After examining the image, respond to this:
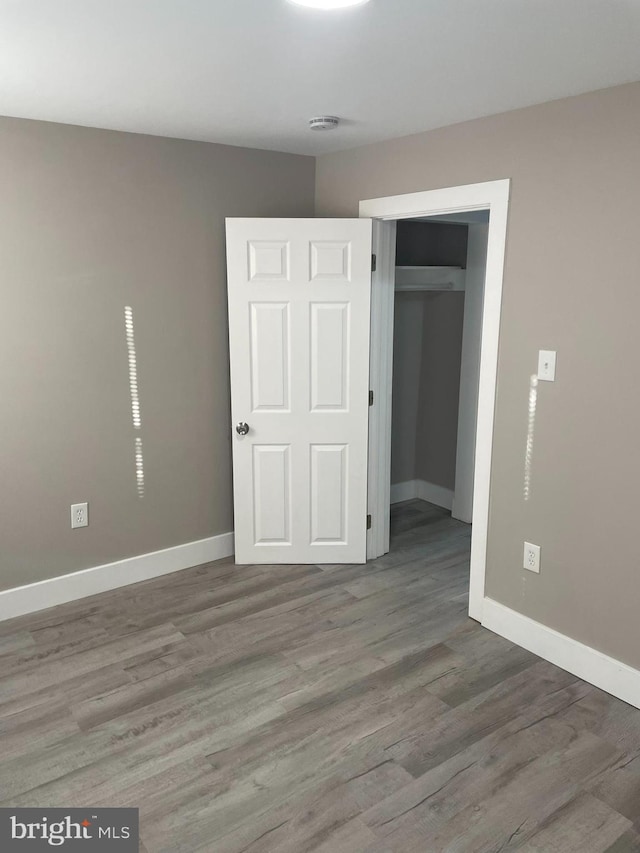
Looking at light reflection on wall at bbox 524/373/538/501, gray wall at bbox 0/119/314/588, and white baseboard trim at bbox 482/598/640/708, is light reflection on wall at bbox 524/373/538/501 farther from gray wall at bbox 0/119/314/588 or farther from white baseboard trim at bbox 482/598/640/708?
gray wall at bbox 0/119/314/588

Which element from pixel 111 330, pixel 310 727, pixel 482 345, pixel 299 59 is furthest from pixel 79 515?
pixel 299 59

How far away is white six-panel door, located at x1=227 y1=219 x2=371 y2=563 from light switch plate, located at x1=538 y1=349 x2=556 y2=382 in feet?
3.53

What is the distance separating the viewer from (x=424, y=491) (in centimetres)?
514

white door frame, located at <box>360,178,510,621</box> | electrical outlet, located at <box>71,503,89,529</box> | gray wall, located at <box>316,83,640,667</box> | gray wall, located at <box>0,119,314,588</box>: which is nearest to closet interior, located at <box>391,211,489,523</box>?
white door frame, located at <box>360,178,510,621</box>

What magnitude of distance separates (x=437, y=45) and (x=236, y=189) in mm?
1864

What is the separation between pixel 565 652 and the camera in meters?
2.89

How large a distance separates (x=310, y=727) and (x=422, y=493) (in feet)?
9.29

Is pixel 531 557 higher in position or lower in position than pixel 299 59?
lower

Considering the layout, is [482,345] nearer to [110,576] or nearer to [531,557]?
[531,557]

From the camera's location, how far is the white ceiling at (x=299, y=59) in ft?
5.86

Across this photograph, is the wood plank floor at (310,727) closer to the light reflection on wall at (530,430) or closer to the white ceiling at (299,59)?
the light reflection on wall at (530,430)

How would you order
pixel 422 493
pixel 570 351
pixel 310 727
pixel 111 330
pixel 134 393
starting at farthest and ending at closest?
pixel 422 493
pixel 134 393
pixel 111 330
pixel 570 351
pixel 310 727

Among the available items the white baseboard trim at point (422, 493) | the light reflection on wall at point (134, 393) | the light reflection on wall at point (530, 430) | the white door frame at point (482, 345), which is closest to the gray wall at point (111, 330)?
the light reflection on wall at point (134, 393)

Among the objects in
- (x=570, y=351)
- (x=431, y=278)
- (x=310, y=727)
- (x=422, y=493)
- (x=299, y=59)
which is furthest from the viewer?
(x=422, y=493)
